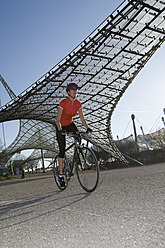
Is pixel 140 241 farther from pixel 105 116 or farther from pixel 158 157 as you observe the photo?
pixel 158 157

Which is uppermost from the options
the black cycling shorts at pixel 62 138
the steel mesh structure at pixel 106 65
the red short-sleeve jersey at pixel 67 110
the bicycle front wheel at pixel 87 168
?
the steel mesh structure at pixel 106 65

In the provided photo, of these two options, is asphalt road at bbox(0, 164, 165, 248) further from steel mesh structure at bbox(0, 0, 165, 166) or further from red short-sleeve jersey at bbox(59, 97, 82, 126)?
steel mesh structure at bbox(0, 0, 165, 166)

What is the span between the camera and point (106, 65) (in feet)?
56.5

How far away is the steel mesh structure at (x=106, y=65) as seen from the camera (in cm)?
1302

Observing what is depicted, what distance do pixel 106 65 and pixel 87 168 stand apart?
44.8ft

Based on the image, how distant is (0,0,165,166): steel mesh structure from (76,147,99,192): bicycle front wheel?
9750mm

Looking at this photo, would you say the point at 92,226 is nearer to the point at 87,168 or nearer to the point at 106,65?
the point at 87,168

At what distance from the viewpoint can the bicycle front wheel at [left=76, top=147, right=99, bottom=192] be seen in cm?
433

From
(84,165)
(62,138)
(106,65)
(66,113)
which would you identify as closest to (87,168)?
(84,165)

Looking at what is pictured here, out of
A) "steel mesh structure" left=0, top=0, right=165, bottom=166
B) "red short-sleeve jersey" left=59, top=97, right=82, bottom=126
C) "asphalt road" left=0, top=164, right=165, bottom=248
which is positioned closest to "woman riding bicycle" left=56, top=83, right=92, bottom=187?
"red short-sleeve jersey" left=59, top=97, right=82, bottom=126

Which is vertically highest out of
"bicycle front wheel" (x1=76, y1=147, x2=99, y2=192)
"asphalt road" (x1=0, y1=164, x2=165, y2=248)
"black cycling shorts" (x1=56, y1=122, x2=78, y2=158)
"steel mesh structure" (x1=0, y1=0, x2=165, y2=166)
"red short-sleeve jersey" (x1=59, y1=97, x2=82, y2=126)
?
"steel mesh structure" (x1=0, y1=0, x2=165, y2=166)

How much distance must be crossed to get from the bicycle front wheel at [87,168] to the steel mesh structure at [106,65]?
975 cm

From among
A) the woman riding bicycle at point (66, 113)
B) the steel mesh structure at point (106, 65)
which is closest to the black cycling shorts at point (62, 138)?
the woman riding bicycle at point (66, 113)

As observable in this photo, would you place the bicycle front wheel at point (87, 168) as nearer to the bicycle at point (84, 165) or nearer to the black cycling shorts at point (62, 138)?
the bicycle at point (84, 165)
